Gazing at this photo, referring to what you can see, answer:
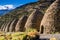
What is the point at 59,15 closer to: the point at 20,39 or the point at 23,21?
the point at 20,39

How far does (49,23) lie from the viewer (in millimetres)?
40406

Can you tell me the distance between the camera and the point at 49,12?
134 feet

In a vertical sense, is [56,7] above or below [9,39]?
above

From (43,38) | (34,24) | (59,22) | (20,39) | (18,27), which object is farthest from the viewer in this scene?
(18,27)

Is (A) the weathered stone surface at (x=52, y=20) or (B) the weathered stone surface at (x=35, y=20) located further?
(B) the weathered stone surface at (x=35, y=20)

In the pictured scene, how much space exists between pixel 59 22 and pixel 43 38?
5791 mm

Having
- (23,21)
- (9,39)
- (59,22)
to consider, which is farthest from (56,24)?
(23,21)

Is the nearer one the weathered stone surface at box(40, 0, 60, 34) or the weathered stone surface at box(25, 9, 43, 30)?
the weathered stone surface at box(40, 0, 60, 34)

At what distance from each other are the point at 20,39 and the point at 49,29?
9.37 metres

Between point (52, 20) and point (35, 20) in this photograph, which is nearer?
point (52, 20)

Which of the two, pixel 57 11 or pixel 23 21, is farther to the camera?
pixel 23 21

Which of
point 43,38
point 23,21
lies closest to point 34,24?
point 23,21

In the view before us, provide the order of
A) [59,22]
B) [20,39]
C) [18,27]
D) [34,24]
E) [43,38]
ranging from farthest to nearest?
1. [18,27]
2. [34,24]
3. [59,22]
4. [43,38]
5. [20,39]

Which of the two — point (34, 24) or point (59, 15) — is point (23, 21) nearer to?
point (34, 24)
